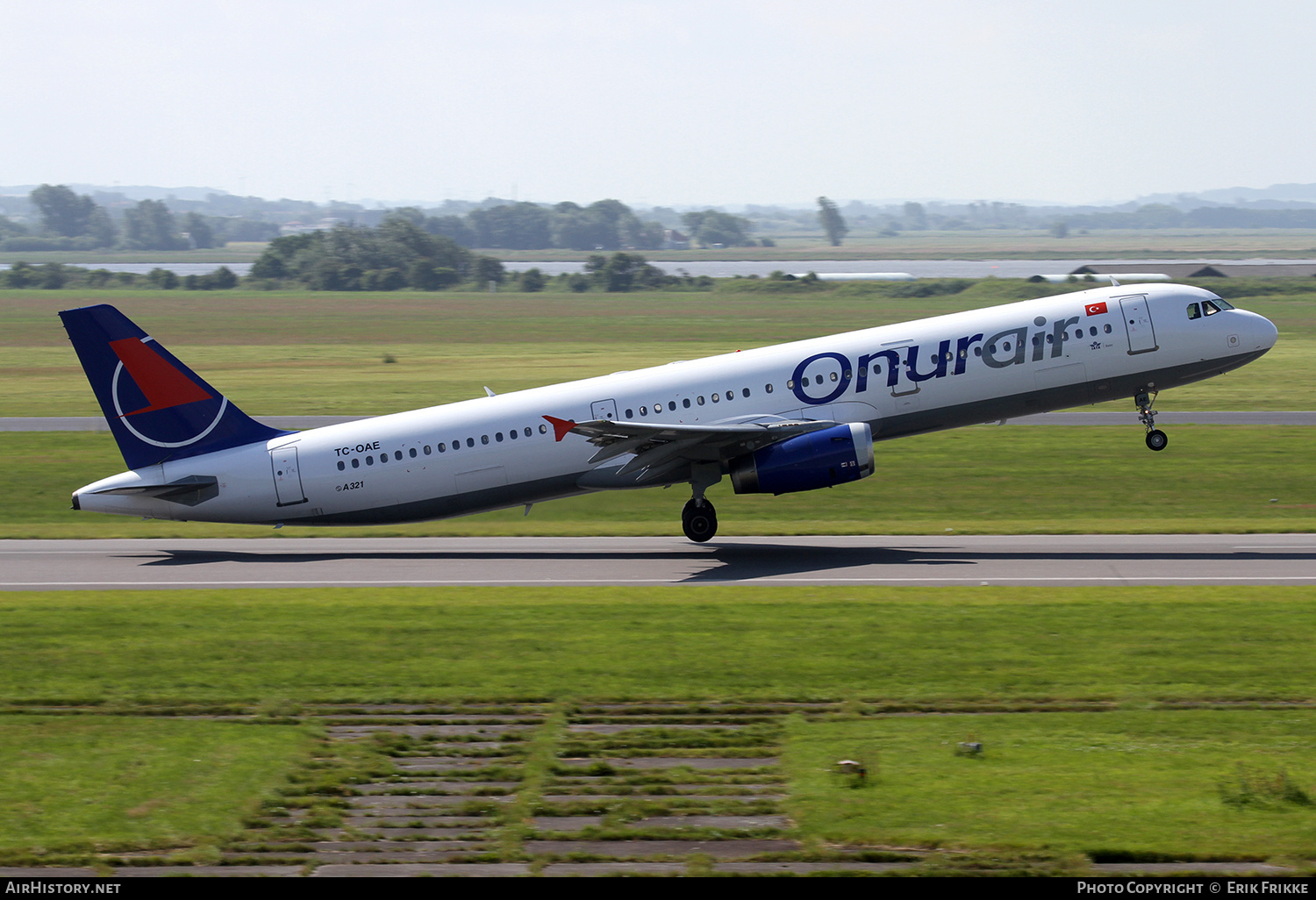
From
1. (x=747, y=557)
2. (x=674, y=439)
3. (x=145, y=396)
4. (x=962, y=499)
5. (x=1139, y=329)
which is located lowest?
(x=962, y=499)

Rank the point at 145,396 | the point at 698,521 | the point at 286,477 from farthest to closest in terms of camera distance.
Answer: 1. the point at 698,521
2. the point at 286,477
3. the point at 145,396

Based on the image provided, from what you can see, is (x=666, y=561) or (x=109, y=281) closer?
(x=666, y=561)

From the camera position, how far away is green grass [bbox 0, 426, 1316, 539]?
115 feet

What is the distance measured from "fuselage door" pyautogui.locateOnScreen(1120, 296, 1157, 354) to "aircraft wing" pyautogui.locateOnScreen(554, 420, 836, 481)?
7.80 meters

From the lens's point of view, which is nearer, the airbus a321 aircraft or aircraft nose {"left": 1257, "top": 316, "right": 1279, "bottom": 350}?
the airbus a321 aircraft

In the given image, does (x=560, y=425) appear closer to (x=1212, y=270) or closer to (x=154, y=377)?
(x=154, y=377)

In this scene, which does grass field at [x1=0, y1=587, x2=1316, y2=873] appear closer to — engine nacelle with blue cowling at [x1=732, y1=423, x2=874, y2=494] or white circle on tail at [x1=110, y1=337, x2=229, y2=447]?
engine nacelle with blue cowling at [x1=732, y1=423, x2=874, y2=494]

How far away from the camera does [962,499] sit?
37969mm

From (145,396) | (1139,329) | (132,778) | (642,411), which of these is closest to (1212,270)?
(1139,329)

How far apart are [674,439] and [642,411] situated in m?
1.69

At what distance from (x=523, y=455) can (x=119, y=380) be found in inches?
389

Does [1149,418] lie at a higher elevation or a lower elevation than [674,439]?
lower

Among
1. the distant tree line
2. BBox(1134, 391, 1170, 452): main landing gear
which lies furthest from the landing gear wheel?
the distant tree line

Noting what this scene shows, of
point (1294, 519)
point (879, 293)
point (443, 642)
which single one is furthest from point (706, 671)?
point (879, 293)
